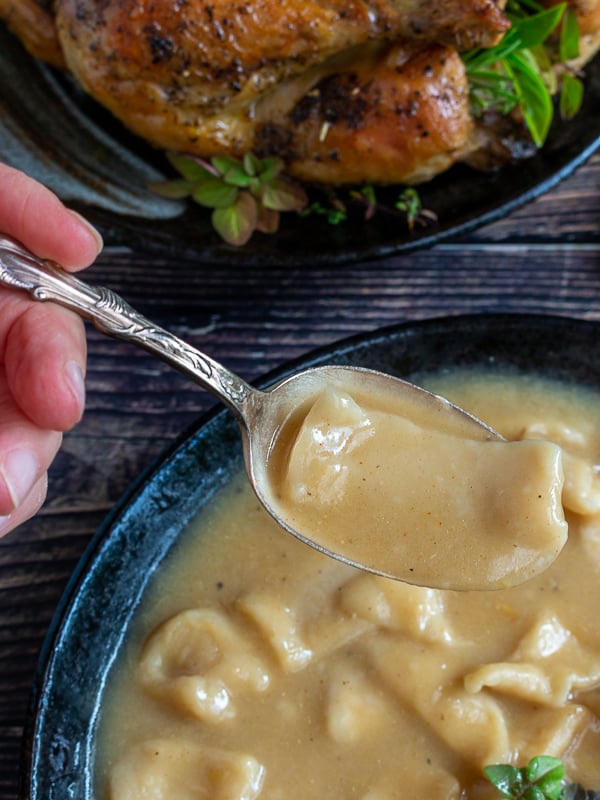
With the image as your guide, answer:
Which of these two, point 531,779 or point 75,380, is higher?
point 75,380

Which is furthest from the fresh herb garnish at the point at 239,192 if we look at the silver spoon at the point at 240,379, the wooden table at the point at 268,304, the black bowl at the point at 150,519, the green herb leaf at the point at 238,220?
the silver spoon at the point at 240,379

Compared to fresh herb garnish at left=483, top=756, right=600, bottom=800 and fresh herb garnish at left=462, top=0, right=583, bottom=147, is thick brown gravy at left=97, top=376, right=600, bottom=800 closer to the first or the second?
fresh herb garnish at left=483, top=756, right=600, bottom=800

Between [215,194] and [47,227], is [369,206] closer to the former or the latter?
[215,194]

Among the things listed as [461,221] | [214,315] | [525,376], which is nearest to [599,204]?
[461,221]

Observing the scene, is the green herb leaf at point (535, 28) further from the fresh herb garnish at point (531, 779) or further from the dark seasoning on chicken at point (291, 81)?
the fresh herb garnish at point (531, 779)

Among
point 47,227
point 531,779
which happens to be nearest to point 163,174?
point 47,227
